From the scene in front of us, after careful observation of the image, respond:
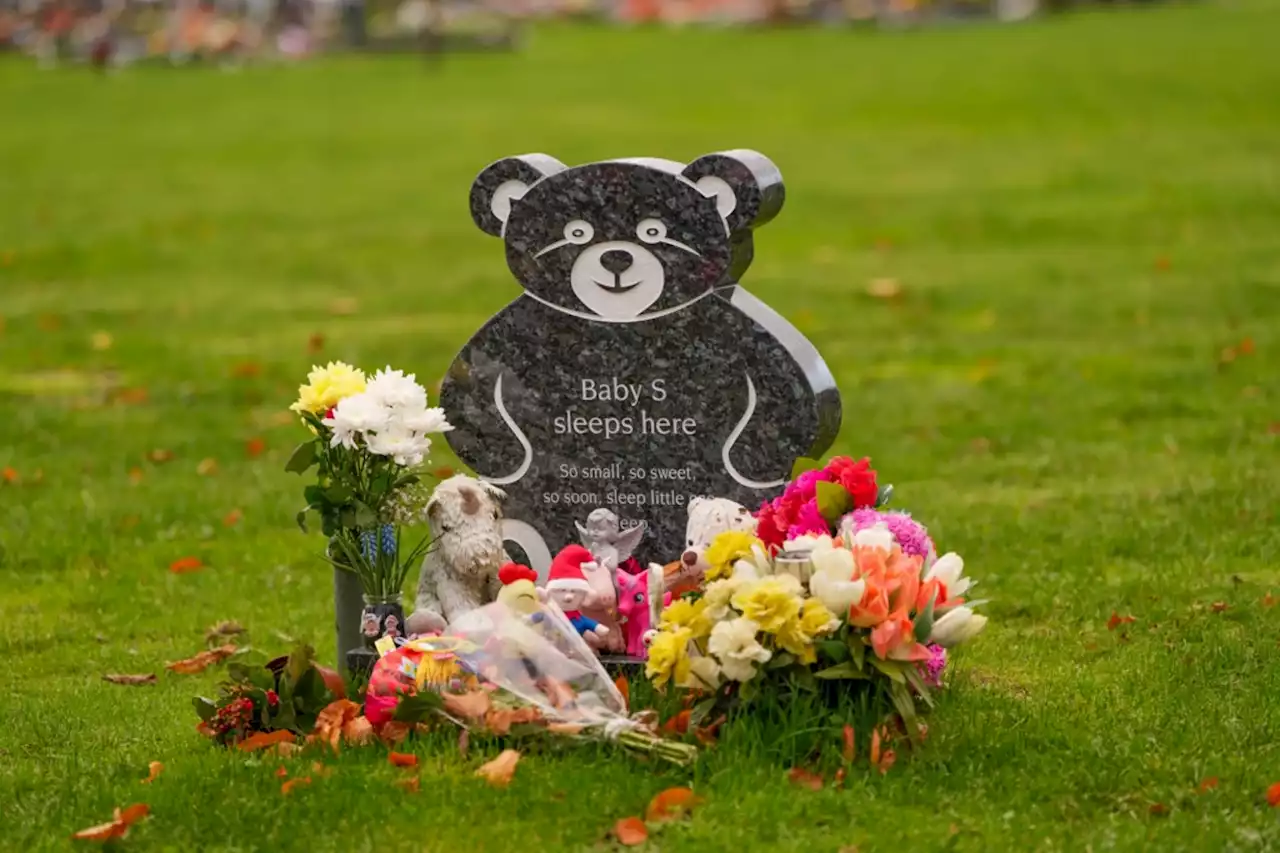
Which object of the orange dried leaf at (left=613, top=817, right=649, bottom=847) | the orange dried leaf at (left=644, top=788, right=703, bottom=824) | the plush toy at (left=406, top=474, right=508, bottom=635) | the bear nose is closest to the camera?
the orange dried leaf at (left=613, top=817, right=649, bottom=847)

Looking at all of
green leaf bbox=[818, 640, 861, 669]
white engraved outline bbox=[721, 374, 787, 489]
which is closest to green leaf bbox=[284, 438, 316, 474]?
white engraved outline bbox=[721, 374, 787, 489]

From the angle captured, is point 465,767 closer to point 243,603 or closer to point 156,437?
point 243,603

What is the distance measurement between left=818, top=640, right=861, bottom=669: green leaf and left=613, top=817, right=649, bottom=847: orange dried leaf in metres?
0.81

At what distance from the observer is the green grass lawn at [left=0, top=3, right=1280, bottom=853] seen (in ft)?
18.6

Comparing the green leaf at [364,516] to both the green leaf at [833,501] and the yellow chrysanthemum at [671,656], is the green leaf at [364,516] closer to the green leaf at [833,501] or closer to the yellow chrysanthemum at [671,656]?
the yellow chrysanthemum at [671,656]

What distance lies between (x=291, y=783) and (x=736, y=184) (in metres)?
2.74

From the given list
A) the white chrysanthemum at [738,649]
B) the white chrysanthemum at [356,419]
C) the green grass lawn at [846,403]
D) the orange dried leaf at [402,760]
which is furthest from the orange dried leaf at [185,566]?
the white chrysanthemum at [738,649]

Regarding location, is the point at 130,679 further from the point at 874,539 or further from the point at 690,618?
the point at 874,539

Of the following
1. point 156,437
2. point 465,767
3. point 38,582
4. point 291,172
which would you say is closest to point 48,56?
point 291,172

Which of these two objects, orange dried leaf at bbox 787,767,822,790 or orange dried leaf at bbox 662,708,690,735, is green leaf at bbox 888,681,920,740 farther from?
orange dried leaf at bbox 662,708,690,735

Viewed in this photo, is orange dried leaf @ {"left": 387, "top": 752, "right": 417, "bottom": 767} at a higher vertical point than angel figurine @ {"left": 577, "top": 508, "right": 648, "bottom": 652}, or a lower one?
lower

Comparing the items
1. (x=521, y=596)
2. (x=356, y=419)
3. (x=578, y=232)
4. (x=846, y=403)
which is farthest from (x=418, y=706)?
(x=846, y=403)

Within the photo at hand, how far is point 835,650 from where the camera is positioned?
5867 millimetres

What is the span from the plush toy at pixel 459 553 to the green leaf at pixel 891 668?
5.39 ft
